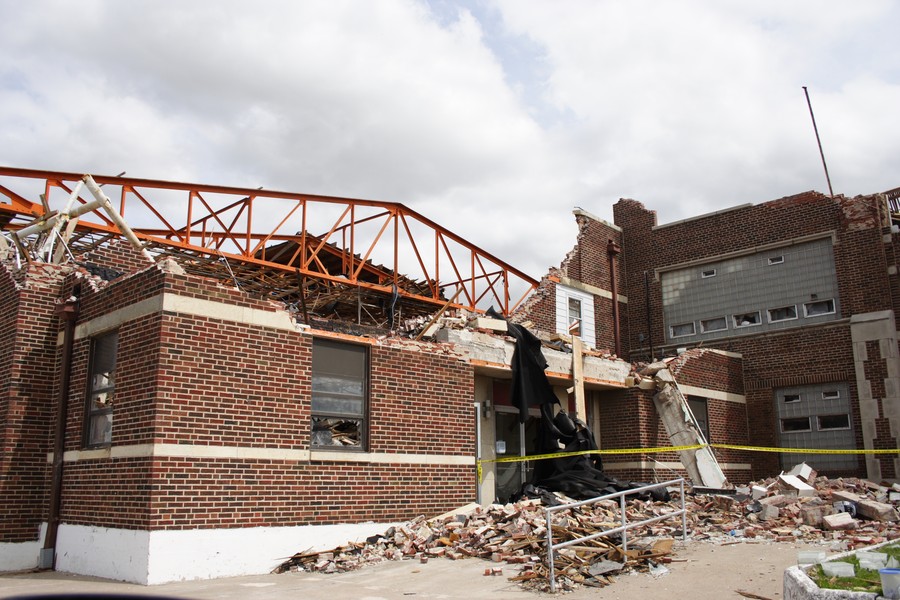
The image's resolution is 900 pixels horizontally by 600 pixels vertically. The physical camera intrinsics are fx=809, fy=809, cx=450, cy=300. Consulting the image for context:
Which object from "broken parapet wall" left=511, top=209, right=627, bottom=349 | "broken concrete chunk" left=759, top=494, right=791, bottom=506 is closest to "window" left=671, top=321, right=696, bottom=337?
"broken parapet wall" left=511, top=209, right=627, bottom=349

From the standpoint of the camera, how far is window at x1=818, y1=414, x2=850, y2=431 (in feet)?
71.9

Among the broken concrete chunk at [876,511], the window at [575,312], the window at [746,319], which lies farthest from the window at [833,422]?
the broken concrete chunk at [876,511]

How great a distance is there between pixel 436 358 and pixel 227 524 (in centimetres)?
503

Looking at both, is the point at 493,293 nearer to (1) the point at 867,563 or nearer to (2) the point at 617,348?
(2) the point at 617,348

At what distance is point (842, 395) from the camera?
22.1 meters

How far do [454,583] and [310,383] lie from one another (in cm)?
429

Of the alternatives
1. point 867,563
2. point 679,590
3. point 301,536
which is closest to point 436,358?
point 301,536

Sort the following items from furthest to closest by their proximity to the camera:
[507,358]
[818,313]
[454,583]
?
1. [818,313]
2. [507,358]
3. [454,583]

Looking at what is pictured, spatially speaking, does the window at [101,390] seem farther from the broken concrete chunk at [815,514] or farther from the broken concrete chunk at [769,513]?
the broken concrete chunk at [815,514]

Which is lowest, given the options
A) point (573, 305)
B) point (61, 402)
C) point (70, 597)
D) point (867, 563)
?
point (867, 563)

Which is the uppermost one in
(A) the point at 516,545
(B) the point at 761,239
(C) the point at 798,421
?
(B) the point at 761,239

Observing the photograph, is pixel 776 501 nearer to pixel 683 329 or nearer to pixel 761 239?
pixel 683 329

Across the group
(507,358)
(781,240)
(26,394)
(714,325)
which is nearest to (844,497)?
(507,358)

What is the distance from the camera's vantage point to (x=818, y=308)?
2317cm
